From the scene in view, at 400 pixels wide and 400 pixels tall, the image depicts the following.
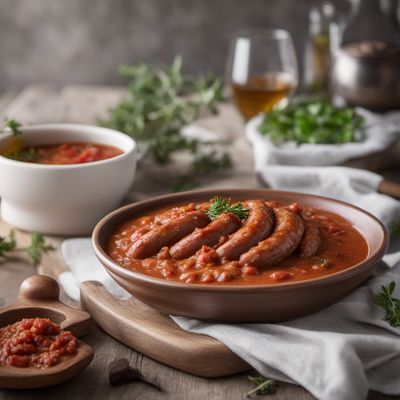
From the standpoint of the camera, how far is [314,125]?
4793 mm

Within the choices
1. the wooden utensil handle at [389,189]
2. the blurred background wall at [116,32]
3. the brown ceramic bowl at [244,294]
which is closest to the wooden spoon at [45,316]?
the brown ceramic bowl at [244,294]

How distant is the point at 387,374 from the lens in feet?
8.48

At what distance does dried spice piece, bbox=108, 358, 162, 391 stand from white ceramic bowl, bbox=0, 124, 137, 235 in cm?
129

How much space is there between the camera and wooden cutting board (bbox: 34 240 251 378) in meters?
2.61

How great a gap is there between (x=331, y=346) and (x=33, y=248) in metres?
1.68

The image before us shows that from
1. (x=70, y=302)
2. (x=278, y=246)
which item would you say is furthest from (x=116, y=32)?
(x=278, y=246)

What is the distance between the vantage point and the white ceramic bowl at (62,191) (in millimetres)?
3619

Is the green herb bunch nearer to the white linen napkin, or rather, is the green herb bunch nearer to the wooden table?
the wooden table

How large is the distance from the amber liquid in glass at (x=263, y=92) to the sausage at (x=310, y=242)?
2495mm

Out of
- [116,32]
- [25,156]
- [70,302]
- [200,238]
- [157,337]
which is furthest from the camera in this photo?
[116,32]

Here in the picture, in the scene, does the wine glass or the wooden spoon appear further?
the wine glass

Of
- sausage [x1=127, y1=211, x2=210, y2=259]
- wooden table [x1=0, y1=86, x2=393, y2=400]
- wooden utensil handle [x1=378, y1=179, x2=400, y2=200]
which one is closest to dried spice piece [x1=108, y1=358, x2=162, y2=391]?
wooden table [x1=0, y1=86, x2=393, y2=400]

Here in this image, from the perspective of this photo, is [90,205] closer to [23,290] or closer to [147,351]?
[23,290]

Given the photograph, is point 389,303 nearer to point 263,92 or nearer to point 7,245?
point 7,245
